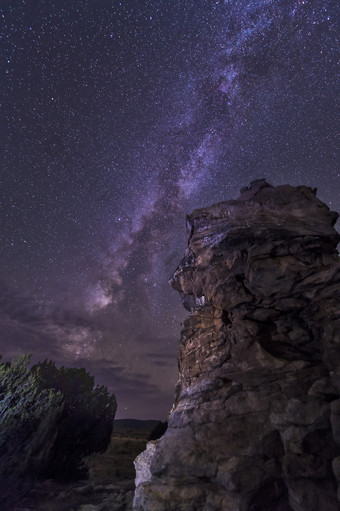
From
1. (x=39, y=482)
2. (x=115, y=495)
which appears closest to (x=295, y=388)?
(x=115, y=495)

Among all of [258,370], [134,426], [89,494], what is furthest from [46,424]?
[134,426]

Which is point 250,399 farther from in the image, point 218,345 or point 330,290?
point 330,290

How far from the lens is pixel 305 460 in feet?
30.9

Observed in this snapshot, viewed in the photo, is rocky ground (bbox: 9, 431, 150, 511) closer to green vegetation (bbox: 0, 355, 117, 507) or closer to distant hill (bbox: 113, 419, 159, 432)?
green vegetation (bbox: 0, 355, 117, 507)

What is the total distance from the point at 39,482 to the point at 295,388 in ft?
63.4

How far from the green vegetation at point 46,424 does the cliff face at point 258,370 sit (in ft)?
33.3

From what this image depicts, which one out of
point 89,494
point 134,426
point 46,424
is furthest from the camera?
point 134,426

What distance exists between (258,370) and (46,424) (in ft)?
50.8

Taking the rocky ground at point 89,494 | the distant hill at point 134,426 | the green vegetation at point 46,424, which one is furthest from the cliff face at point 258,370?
the distant hill at point 134,426

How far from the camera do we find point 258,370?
11156 millimetres

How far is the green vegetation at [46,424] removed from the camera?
17.0 metres

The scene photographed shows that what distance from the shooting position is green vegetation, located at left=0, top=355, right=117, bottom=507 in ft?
55.9

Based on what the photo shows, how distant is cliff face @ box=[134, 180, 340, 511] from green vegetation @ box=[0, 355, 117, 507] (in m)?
10.1

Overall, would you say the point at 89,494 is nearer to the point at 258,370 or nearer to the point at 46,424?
the point at 46,424
